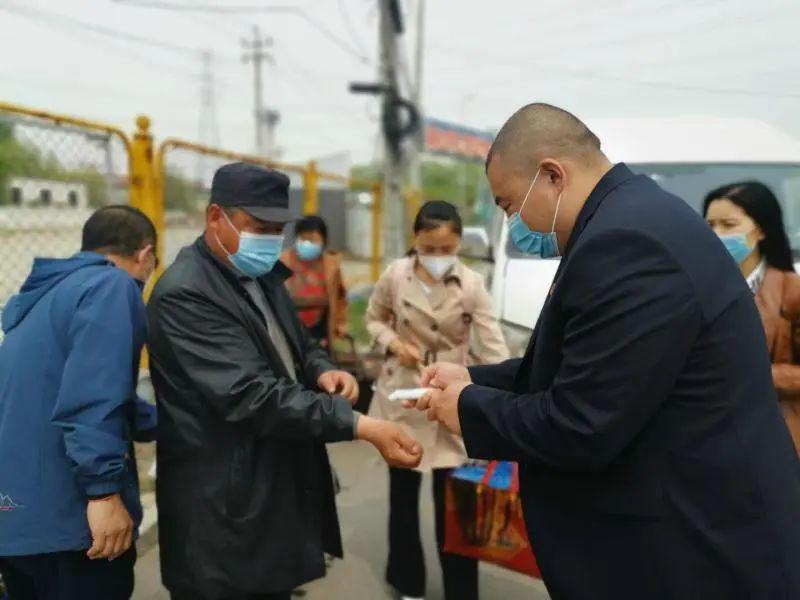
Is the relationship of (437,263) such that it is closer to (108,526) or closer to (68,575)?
(108,526)

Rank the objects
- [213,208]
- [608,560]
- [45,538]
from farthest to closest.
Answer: [213,208] < [45,538] < [608,560]

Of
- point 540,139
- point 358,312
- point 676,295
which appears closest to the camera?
point 676,295

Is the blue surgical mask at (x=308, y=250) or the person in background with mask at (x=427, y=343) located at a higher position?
the blue surgical mask at (x=308, y=250)

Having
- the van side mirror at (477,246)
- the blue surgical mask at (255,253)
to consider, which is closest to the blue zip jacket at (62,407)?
the blue surgical mask at (255,253)

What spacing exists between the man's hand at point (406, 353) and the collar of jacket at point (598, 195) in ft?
5.42

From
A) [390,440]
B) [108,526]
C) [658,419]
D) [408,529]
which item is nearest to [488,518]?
[408,529]

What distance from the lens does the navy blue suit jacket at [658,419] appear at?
131 cm

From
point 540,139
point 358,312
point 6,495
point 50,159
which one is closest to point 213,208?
point 6,495

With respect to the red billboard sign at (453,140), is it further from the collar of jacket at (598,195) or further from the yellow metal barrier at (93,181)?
the collar of jacket at (598,195)

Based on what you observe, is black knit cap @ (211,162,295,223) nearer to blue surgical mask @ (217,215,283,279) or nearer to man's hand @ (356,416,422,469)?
blue surgical mask @ (217,215,283,279)

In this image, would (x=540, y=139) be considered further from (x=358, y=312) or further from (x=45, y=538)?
(x=358, y=312)

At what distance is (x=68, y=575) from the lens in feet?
6.53

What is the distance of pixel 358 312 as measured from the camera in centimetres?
1121

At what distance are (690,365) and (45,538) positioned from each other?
5.63 ft
